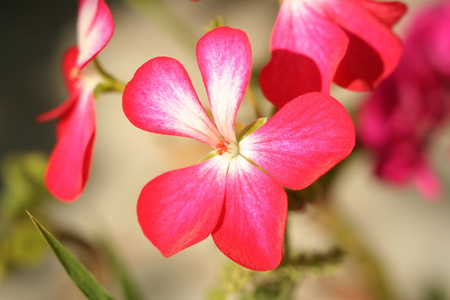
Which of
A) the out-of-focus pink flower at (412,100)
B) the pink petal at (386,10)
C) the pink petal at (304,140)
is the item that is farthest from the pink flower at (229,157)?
the out-of-focus pink flower at (412,100)

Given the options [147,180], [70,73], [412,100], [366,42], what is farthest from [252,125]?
[147,180]

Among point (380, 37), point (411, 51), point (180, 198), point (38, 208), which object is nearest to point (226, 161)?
point (180, 198)

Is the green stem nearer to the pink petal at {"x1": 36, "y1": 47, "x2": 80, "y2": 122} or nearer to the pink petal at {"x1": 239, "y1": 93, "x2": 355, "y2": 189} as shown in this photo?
the pink petal at {"x1": 36, "y1": 47, "x2": 80, "y2": 122}

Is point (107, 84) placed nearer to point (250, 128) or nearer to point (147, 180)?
point (250, 128)

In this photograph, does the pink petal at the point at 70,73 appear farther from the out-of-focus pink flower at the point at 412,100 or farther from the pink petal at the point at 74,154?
the out-of-focus pink flower at the point at 412,100

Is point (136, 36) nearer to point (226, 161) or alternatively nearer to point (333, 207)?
point (333, 207)
